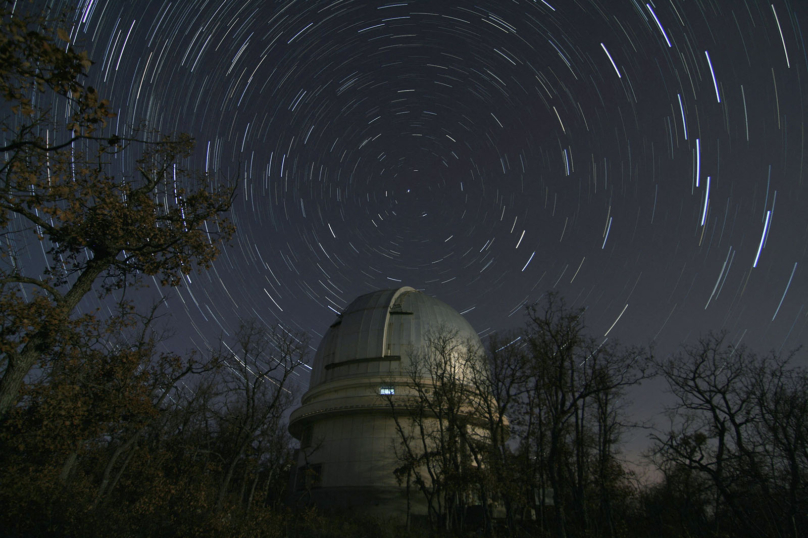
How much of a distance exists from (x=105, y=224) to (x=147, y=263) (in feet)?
3.62

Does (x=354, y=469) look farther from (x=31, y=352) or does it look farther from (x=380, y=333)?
(x=31, y=352)

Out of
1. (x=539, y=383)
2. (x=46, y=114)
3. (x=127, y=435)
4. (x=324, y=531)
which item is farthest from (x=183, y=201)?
(x=127, y=435)

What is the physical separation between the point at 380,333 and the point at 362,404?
5.53m

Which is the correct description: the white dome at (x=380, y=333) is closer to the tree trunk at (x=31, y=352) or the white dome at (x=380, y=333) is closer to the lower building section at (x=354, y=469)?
the lower building section at (x=354, y=469)

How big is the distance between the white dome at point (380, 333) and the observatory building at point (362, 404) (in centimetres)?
7

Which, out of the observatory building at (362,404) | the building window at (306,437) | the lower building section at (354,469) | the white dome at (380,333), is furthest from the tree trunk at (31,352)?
the building window at (306,437)

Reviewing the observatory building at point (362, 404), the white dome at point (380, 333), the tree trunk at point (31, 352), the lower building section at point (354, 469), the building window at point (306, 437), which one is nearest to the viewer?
the tree trunk at point (31, 352)

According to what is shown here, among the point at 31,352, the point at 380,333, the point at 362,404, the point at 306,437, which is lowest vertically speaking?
the point at 31,352

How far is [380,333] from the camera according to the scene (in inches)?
1156

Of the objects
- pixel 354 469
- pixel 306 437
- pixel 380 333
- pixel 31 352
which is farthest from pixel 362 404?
pixel 31 352

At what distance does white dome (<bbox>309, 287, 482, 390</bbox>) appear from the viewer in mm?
28391

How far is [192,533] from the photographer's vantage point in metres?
10.3

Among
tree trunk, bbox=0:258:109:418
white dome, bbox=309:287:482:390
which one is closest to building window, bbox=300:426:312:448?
white dome, bbox=309:287:482:390

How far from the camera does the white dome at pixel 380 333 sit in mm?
28391
